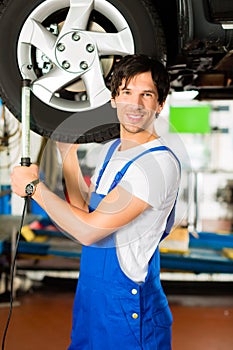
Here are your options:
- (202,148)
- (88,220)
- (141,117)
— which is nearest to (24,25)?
(141,117)

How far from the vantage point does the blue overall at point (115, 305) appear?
1.55m

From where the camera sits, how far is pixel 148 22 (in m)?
1.64

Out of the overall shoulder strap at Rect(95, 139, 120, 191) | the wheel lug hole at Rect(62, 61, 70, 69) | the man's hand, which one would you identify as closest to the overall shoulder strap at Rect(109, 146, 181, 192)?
the overall shoulder strap at Rect(95, 139, 120, 191)

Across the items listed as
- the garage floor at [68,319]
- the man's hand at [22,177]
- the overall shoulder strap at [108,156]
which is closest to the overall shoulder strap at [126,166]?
the overall shoulder strap at [108,156]

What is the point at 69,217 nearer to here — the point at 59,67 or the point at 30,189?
the point at 30,189

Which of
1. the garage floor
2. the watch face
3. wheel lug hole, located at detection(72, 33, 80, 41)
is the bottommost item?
the garage floor

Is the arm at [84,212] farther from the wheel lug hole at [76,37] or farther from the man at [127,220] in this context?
the wheel lug hole at [76,37]

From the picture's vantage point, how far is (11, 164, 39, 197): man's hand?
1.46 metres

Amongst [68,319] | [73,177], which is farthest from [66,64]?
[68,319]

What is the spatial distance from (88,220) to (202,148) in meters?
7.27

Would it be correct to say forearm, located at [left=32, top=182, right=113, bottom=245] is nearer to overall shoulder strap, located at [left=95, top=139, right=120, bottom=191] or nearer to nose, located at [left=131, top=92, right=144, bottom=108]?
overall shoulder strap, located at [left=95, top=139, right=120, bottom=191]

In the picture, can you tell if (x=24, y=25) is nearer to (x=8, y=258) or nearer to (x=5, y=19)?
(x=5, y=19)

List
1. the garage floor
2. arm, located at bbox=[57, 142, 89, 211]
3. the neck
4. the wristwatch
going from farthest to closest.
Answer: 1. the garage floor
2. arm, located at bbox=[57, 142, 89, 211]
3. the neck
4. the wristwatch

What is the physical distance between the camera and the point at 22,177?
57.8 inches
